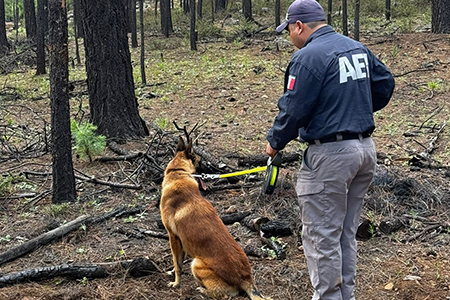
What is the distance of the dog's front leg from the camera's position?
4.36m

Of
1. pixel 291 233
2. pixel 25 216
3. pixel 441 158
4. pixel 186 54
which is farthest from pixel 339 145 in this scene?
pixel 186 54

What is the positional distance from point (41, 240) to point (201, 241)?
2.02 meters

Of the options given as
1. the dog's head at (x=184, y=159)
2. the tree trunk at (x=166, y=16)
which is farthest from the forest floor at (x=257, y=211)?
the tree trunk at (x=166, y=16)

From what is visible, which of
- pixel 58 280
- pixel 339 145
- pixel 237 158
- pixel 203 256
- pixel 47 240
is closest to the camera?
pixel 339 145

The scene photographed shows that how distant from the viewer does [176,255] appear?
14.4 feet

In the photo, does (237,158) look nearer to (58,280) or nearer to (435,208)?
(435,208)

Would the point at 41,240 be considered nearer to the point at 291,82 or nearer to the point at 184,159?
the point at 184,159

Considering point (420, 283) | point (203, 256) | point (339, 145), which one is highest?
point (339, 145)

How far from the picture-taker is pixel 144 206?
6.09 meters

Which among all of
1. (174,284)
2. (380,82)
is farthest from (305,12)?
(174,284)

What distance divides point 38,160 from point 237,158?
3.37 meters

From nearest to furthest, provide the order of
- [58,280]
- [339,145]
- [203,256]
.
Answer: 1. [339,145]
2. [203,256]
3. [58,280]

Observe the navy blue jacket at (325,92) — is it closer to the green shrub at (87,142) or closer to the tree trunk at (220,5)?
the green shrub at (87,142)

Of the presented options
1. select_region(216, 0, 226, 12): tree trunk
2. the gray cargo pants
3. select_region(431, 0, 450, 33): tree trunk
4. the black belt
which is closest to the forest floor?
the gray cargo pants
